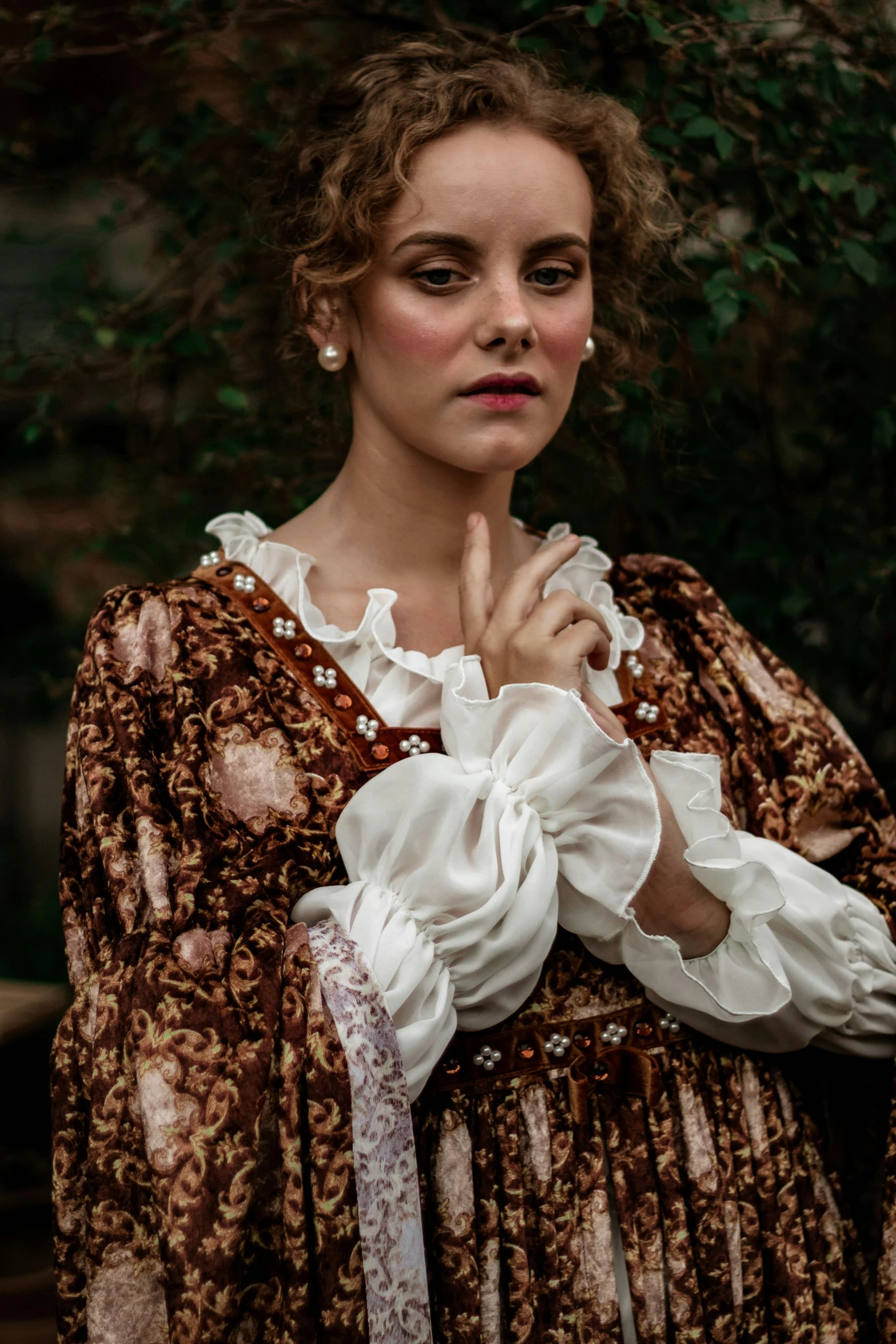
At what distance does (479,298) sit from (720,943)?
728mm

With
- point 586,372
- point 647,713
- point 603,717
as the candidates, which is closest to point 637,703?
point 647,713

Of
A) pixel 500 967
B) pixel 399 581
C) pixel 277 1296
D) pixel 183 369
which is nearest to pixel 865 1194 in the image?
pixel 500 967

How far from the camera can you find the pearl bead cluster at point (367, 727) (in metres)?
1.39

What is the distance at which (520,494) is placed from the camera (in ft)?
7.13

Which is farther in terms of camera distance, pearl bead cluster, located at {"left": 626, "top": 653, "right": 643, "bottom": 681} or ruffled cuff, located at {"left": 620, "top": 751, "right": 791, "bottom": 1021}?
pearl bead cluster, located at {"left": 626, "top": 653, "right": 643, "bottom": 681}

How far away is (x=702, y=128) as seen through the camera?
5.90ft

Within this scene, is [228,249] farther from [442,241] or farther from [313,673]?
[313,673]

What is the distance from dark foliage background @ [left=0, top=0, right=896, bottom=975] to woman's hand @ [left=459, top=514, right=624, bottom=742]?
530mm

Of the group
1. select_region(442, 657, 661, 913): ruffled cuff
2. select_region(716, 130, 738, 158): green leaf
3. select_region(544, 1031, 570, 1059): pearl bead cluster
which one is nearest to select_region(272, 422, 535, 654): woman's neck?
select_region(442, 657, 661, 913): ruffled cuff

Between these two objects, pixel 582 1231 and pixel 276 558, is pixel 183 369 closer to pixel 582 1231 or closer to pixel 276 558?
pixel 276 558

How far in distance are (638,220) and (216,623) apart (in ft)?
2.62

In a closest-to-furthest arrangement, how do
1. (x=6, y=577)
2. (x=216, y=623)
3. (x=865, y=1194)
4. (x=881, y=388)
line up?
(x=216, y=623), (x=865, y=1194), (x=881, y=388), (x=6, y=577)

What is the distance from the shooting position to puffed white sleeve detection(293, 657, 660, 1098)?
1234mm

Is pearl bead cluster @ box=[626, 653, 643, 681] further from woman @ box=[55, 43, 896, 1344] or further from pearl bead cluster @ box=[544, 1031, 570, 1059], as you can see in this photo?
pearl bead cluster @ box=[544, 1031, 570, 1059]
